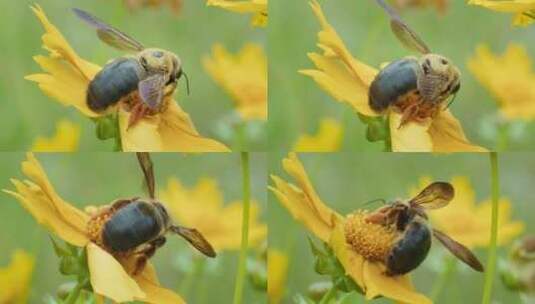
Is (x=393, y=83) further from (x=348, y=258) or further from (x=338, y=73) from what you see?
(x=348, y=258)

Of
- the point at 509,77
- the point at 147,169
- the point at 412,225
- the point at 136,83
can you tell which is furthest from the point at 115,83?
the point at 509,77

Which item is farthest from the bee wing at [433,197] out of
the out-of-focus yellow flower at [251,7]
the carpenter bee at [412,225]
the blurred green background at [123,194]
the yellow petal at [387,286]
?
the out-of-focus yellow flower at [251,7]

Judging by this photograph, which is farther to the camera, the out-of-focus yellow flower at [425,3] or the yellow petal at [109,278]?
the out-of-focus yellow flower at [425,3]

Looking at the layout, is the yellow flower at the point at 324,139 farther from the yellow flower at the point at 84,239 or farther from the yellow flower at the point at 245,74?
the yellow flower at the point at 84,239

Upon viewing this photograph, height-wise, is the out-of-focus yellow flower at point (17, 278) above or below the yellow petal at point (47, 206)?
below

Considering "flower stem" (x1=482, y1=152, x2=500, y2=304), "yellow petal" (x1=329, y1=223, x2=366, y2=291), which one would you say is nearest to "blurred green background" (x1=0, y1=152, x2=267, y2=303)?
"yellow petal" (x1=329, y1=223, x2=366, y2=291)

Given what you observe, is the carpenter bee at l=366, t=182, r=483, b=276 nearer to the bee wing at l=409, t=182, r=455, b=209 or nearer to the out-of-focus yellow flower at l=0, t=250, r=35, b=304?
the bee wing at l=409, t=182, r=455, b=209
